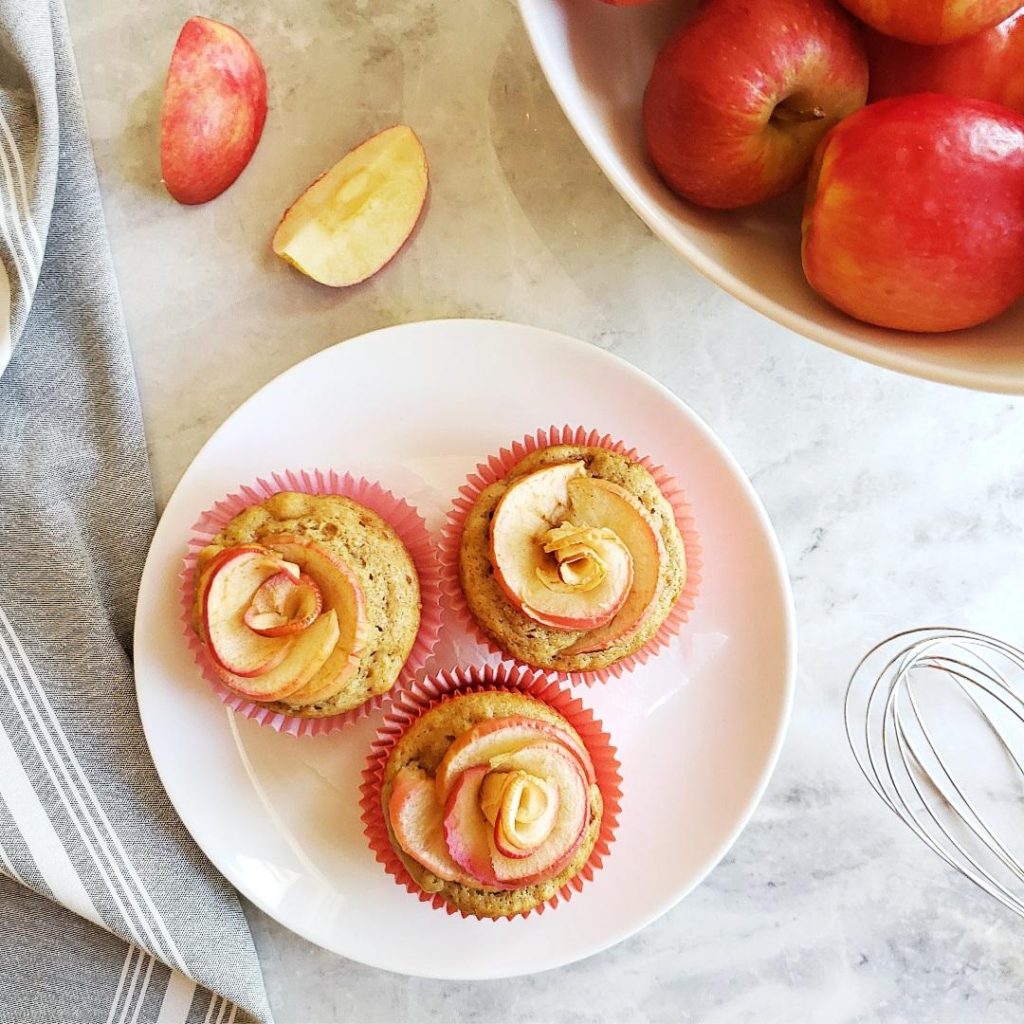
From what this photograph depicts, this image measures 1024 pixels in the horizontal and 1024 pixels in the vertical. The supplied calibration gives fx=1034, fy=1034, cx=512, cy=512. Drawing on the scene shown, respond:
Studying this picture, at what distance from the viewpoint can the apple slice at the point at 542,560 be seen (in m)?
1.04

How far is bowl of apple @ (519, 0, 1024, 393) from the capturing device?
34.3 inches

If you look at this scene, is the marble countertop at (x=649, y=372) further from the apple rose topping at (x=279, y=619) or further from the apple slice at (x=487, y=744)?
the apple slice at (x=487, y=744)

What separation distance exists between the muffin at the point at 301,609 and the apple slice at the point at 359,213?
0.29 meters

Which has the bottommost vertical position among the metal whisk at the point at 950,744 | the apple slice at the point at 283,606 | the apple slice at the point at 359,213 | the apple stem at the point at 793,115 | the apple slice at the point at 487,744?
the metal whisk at the point at 950,744

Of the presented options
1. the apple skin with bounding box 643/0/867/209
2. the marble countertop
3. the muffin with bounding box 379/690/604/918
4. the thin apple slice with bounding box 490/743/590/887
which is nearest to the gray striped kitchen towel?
the marble countertop

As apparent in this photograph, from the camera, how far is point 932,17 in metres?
0.86

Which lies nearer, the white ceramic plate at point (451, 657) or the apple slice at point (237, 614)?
the apple slice at point (237, 614)

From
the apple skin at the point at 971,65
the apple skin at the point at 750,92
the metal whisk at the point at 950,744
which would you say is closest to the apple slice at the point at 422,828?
the metal whisk at the point at 950,744

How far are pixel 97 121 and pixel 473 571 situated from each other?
72 cm

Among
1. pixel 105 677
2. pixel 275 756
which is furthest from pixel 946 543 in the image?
pixel 105 677

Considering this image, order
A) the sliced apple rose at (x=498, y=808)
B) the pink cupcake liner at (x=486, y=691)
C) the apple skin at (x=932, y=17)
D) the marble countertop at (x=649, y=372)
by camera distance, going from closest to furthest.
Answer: the apple skin at (x=932, y=17) < the sliced apple rose at (x=498, y=808) < the pink cupcake liner at (x=486, y=691) < the marble countertop at (x=649, y=372)

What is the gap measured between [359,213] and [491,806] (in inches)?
26.7

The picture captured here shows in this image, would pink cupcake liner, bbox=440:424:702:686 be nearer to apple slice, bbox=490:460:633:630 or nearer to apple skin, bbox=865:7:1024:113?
apple slice, bbox=490:460:633:630

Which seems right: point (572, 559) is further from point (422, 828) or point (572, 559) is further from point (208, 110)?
point (208, 110)
